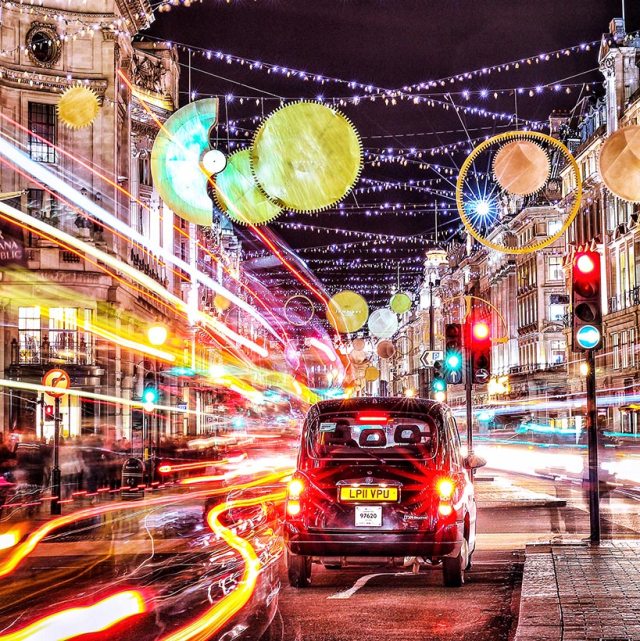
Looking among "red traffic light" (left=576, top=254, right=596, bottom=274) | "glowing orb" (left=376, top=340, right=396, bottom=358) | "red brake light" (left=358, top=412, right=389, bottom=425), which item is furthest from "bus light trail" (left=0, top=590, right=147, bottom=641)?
"glowing orb" (left=376, top=340, right=396, bottom=358)

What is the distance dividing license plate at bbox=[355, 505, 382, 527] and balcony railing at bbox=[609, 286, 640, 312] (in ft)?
166

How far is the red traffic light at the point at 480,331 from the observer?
25.0m

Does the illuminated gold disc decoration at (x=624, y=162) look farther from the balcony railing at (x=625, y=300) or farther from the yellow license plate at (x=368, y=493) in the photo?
the balcony railing at (x=625, y=300)

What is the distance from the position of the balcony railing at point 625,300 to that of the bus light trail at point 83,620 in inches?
2050

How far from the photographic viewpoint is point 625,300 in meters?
62.8

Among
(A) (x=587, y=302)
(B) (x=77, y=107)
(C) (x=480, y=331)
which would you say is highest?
(B) (x=77, y=107)

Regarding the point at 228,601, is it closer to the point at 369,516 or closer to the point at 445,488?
the point at 369,516

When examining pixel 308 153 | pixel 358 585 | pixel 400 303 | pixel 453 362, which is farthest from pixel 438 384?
pixel 358 585

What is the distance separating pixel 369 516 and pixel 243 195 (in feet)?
17.6

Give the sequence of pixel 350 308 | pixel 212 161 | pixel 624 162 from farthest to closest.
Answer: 1. pixel 350 308
2. pixel 212 161
3. pixel 624 162

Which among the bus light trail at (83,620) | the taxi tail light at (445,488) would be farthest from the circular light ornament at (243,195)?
the bus light trail at (83,620)

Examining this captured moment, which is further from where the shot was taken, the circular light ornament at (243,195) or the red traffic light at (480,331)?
the red traffic light at (480,331)

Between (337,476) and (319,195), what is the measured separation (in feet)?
11.3

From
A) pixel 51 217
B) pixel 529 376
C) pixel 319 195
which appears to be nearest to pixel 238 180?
pixel 319 195
